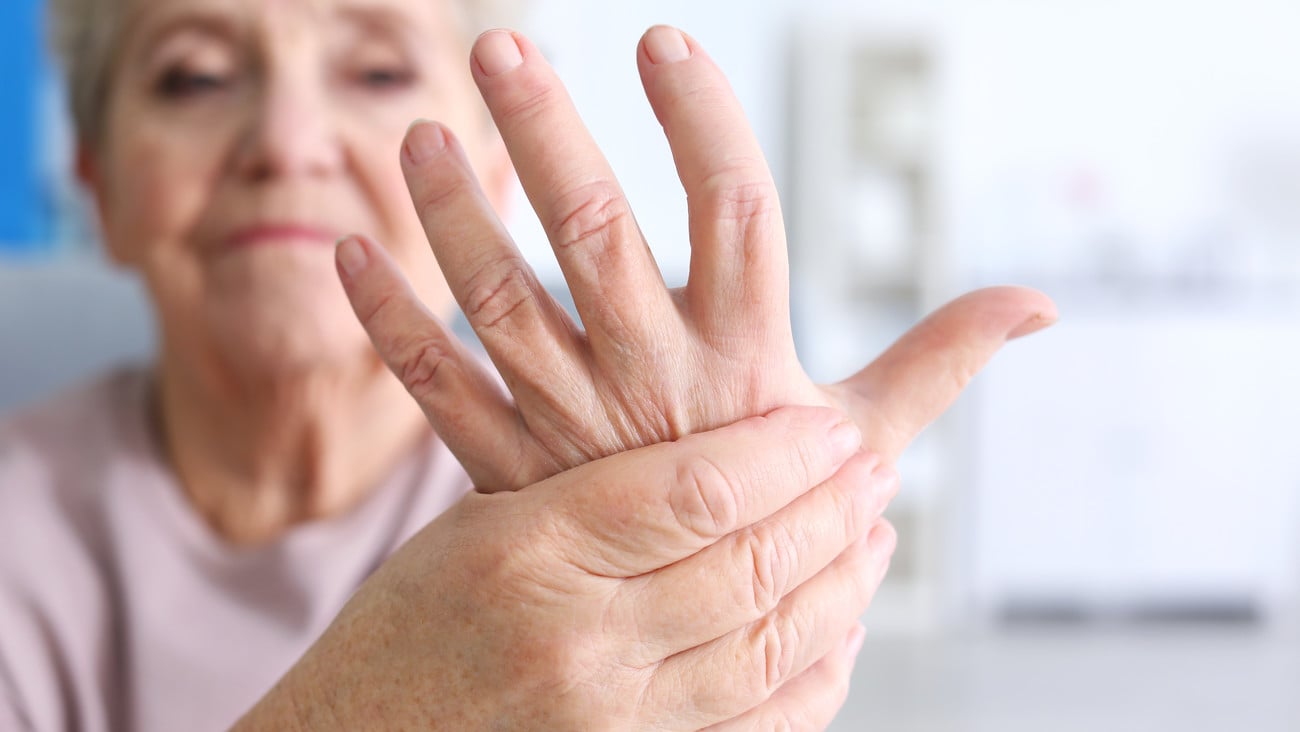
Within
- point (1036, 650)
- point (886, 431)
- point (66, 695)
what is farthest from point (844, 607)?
point (1036, 650)

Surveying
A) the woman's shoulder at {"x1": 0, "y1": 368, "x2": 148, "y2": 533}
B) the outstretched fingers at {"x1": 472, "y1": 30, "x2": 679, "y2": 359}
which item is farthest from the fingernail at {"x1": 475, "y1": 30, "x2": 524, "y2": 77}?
the woman's shoulder at {"x1": 0, "y1": 368, "x2": 148, "y2": 533}

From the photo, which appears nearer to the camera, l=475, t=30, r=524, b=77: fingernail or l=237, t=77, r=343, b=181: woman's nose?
l=475, t=30, r=524, b=77: fingernail

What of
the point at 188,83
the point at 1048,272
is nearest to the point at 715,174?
the point at 188,83

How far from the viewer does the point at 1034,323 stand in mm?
660

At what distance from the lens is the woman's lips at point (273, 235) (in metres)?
0.91

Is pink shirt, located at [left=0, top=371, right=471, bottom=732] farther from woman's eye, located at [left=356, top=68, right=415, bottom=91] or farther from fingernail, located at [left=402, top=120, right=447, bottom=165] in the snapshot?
fingernail, located at [left=402, top=120, right=447, bottom=165]

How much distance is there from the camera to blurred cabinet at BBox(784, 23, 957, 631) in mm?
4305

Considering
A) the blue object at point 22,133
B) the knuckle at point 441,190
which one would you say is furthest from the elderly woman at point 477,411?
the blue object at point 22,133

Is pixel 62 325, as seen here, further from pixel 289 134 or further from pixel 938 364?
pixel 938 364

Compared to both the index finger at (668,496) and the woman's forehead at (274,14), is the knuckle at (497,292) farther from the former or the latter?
the woman's forehead at (274,14)

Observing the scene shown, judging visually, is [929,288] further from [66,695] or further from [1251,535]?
[66,695]

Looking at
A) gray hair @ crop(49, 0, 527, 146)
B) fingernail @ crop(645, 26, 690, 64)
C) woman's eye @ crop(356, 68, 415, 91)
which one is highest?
gray hair @ crop(49, 0, 527, 146)

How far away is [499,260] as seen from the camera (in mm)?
581

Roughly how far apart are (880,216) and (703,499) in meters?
4.07
